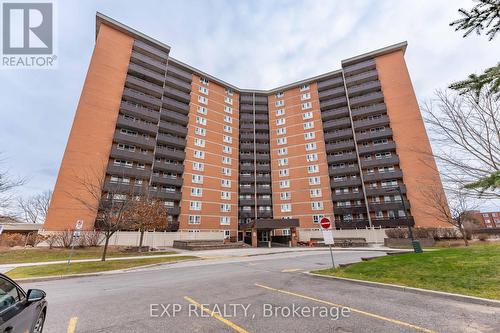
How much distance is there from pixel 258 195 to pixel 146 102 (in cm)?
3220

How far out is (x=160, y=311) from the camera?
6227 millimetres

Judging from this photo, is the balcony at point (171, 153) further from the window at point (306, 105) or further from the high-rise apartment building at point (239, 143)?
the window at point (306, 105)

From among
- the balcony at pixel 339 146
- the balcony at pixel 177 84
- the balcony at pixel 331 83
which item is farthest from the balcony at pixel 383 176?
the balcony at pixel 177 84

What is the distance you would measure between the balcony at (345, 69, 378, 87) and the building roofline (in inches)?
1682

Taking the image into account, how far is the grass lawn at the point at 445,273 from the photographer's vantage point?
25.0 ft

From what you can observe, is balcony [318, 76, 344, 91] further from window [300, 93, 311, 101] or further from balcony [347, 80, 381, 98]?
balcony [347, 80, 381, 98]

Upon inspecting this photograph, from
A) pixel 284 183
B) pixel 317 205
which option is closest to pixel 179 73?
pixel 284 183

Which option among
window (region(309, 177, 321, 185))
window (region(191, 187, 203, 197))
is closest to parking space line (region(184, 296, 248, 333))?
window (region(191, 187, 203, 197))

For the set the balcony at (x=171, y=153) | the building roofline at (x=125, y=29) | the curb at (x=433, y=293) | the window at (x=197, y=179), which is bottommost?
the curb at (x=433, y=293)

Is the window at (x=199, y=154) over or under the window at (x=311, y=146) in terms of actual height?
under

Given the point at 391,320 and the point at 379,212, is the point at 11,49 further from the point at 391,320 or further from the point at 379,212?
the point at 379,212

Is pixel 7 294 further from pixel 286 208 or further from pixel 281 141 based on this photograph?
pixel 281 141

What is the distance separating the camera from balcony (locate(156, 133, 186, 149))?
46.8 m

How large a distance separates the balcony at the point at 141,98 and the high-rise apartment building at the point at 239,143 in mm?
191
